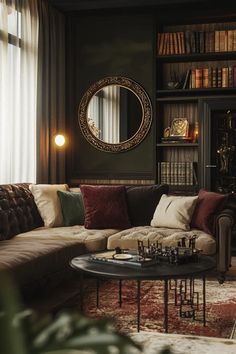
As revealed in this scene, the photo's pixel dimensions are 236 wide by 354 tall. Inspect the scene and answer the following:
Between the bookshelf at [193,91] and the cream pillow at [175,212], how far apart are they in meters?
1.04

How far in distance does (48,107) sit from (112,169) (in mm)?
1067

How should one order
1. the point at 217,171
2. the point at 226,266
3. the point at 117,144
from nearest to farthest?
the point at 226,266 < the point at 217,171 < the point at 117,144

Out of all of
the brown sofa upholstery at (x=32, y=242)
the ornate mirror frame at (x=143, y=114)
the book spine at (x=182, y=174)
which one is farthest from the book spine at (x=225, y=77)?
the brown sofa upholstery at (x=32, y=242)

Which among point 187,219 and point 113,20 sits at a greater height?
point 113,20

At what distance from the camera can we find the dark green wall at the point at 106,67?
632 centimetres

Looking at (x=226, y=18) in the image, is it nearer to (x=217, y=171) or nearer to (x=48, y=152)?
(x=217, y=171)

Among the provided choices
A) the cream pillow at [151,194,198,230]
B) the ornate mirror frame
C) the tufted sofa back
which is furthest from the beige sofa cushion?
the ornate mirror frame

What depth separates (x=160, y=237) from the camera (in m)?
4.55

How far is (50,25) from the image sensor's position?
20.2ft

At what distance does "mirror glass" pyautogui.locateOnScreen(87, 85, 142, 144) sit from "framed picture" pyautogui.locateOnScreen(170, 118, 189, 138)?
0.39 metres

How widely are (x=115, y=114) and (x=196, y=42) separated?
1212mm

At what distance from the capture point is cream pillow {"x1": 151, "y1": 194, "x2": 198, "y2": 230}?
4.88m

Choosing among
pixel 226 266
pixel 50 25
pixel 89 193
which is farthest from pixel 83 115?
pixel 226 266

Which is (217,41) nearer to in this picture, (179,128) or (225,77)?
(225,77)
